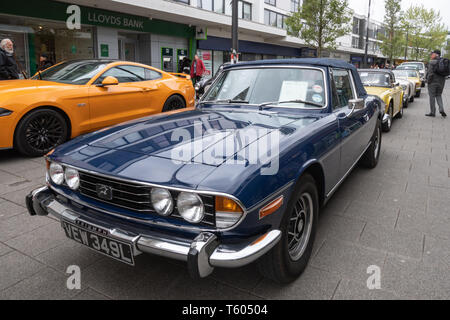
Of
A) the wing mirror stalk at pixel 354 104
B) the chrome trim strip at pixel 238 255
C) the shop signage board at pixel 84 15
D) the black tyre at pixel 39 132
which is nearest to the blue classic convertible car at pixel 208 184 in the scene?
the chrome trim strip at pixel 238 255

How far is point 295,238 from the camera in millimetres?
2520

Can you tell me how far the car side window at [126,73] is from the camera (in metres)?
6.37

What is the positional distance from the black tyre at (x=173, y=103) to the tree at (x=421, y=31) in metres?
43.9

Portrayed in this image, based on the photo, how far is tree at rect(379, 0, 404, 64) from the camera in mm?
38812

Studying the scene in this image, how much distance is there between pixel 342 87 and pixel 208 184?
2534 millimetres

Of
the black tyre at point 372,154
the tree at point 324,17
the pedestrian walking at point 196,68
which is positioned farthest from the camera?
the tree at point 324,17

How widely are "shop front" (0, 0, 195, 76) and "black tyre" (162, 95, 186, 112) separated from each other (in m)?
7.95

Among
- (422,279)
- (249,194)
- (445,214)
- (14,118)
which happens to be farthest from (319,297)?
(14,118)
